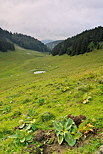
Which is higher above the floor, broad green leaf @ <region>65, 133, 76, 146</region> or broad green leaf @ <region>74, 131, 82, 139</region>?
broad green leaf @ <region>74, 131, 82, 139</region>

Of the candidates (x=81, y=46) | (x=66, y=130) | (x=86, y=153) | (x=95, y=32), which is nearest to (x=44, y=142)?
(x=66, y=130)

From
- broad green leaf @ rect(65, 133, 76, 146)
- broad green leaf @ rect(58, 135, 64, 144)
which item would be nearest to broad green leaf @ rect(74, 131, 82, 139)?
broad green leaf @ rect(65, 133, 76, 146)

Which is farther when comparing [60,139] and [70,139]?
[60,139]

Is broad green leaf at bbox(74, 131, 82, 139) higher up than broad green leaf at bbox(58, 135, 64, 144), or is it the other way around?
broad green leaf at bbox(74, 131, 82, 139)

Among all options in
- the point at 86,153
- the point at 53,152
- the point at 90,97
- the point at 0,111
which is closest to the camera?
the point at 86,153

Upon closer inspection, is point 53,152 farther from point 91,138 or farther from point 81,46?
point 81,46

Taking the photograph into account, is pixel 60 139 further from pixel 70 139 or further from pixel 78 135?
pixel 78 135

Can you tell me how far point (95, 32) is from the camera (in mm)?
94688

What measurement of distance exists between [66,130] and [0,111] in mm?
8431

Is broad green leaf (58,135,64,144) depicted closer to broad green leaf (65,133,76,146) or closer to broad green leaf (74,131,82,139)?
broad green leaf (65,133,76,146)

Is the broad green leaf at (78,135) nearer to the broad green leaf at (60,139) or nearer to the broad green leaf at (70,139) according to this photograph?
the broad green leaf at (70,139)

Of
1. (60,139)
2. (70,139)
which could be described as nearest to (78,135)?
(70,139)

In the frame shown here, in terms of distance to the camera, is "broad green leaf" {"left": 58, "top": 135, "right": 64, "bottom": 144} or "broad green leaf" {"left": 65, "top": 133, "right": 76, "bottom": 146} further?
"broad green leaf" {"left": 58, "top": 135, "right": 64, "bottom": 144}

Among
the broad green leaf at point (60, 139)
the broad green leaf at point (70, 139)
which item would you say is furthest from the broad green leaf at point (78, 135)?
the broad green leaf at point (60, 139)
